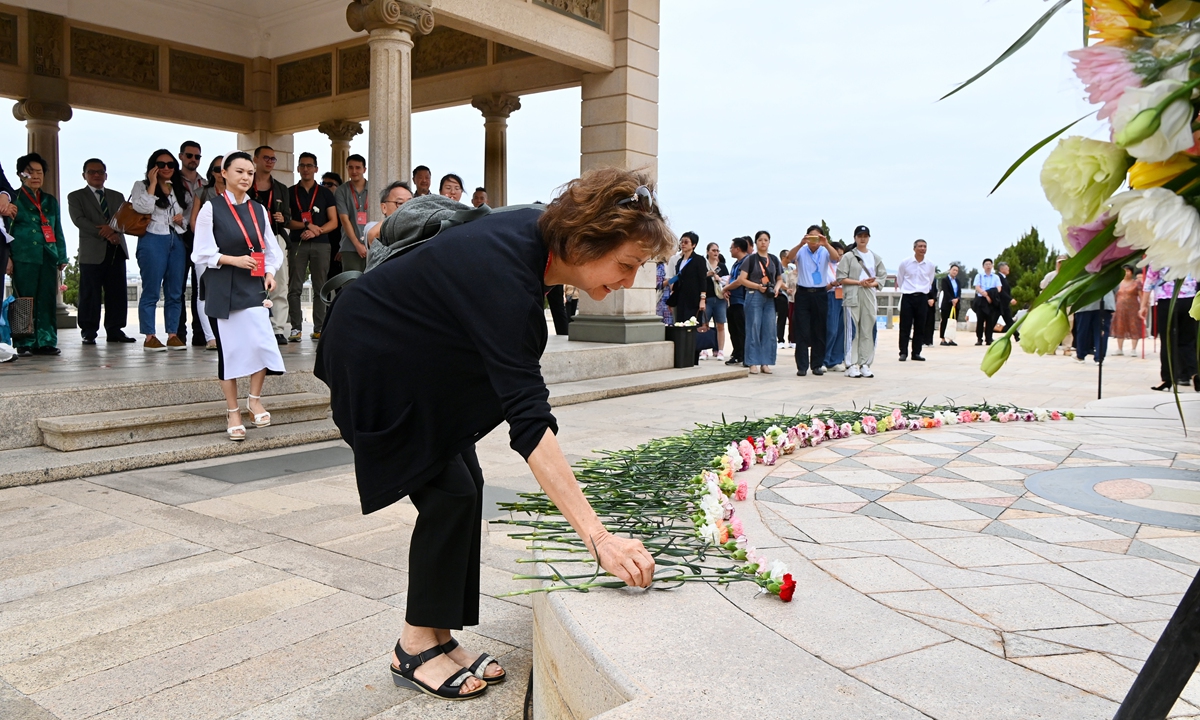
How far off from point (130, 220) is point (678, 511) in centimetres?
819

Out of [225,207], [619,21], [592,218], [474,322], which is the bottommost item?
[474,322]

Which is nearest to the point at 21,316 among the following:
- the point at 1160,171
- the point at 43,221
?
the point at 43,221

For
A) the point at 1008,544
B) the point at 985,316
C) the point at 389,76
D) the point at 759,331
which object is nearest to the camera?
the point at 1008,544

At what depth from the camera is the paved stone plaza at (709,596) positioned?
2002mm

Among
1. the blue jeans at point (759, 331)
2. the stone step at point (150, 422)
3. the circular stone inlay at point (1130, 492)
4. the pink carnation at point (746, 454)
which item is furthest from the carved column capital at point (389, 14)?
the circular stone inlay at point (1130, 492)

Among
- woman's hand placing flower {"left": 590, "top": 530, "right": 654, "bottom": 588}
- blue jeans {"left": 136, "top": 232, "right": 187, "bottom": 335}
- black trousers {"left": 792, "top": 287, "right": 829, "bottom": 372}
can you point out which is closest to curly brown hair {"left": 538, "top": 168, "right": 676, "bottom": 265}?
woman's hand placing flower {"left": 590, "top": 530, "right": 654, "bottom": 588}

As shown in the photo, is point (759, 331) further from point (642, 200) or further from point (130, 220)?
point (642, 200)

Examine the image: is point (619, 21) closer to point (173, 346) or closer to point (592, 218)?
point (173, 346)

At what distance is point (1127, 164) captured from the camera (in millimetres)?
984

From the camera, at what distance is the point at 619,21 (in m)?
11.3

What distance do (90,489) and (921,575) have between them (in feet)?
14.7

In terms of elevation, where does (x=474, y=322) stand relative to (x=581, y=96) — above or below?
below

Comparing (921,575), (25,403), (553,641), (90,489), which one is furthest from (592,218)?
(25,403)

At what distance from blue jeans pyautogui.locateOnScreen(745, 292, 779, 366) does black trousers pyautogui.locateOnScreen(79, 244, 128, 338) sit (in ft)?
25.1
